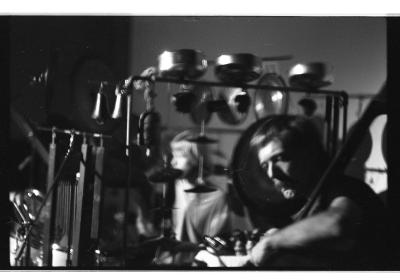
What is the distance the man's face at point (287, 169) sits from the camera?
2076mm

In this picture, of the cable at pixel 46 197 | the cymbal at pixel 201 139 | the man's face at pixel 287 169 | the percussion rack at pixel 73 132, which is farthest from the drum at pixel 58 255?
the man's face at pixel 287 169

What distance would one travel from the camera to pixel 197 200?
6.78ft

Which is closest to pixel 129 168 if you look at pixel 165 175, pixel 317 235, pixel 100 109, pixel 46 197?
pixel 165 175

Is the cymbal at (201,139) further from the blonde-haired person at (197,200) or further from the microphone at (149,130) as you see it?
the microphone at (149,130)

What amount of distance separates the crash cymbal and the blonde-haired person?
0.8 inches

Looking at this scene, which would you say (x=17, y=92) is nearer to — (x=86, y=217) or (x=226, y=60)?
(x=86, y=217)

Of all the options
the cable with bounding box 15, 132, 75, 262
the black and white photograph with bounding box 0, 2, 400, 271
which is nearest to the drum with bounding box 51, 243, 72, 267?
the black and white photograph with bounding box 0, 2, 400, 271

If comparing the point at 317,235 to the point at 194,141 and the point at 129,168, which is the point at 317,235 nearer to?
the point at 194,141

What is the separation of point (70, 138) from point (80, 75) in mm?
285

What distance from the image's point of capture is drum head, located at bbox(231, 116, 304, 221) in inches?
81.1

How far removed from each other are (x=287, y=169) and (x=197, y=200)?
16.9 inches

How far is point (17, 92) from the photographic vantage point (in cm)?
207
